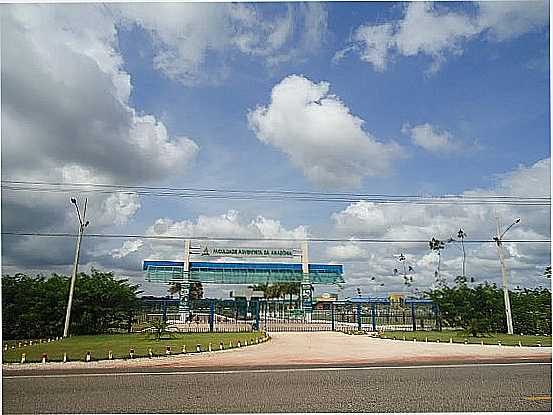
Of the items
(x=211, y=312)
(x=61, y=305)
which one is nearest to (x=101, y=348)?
(x=61, y=305)

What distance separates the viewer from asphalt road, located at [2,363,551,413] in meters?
5.99

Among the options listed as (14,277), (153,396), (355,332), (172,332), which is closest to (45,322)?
(14,277)

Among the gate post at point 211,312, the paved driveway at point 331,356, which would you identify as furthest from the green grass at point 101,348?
the gate post at point 211,312

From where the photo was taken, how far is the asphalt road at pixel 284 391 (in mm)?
5988

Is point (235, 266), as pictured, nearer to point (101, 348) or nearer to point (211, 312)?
point (211, 312)

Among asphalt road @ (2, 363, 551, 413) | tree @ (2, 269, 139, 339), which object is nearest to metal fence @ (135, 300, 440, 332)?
tree @ (2, 269, 139, 339)

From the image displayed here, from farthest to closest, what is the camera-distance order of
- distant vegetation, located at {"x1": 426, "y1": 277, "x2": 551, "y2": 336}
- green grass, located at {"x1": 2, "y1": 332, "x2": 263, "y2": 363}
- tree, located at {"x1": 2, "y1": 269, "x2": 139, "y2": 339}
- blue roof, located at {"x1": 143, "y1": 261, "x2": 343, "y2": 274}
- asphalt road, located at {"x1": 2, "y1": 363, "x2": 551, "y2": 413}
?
blue roof, located at {"x1": 143, "y1": 261, "x2": 343, "y2": 274} < distant vegetation, located at {"x1": 426, "y1": 277, "x2": 551, "y2": 336} < tree, located at {"x1": 2, "y1": 269, "x2": 139, "y2": 339} < green grass, located at {"x1": 2, "y1": 332, "x2": 263, "y2": 363} < asphalt road, located at {"x1": 2, "y1": 363, "x2": 551, "y2": 413}

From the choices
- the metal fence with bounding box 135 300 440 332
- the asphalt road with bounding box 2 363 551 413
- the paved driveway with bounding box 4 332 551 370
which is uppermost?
the metal fence with bounding box 135 300 440 332

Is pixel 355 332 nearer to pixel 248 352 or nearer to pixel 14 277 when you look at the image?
pixel 248 352

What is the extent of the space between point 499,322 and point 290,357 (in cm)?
1220

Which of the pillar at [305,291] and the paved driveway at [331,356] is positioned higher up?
the pillar at [305,291]

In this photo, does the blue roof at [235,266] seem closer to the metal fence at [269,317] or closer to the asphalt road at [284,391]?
the metal fence at [269,317]

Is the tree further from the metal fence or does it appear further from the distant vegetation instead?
the distant vegetation

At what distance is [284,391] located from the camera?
6891mm
